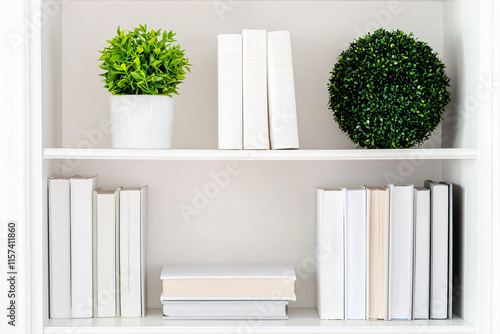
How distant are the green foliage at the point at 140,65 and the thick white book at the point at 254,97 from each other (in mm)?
146

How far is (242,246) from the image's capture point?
50.9 inches

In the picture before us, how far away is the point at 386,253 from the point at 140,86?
2.04 feet

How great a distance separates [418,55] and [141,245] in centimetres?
70

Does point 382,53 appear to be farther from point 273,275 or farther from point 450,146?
point 273,275

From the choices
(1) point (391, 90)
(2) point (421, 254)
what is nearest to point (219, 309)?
(2) point (421, 254)

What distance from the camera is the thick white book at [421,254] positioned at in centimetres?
115

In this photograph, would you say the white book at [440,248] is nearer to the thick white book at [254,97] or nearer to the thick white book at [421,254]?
the thick white book at [421,254]

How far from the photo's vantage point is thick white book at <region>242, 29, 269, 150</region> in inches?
43.1

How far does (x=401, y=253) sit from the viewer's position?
3.78ft

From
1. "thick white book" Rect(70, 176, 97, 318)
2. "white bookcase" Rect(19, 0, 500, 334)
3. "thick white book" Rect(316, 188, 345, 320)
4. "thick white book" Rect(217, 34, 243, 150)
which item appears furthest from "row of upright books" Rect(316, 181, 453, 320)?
"thick white book" Rect(70, 176, 97, 318)

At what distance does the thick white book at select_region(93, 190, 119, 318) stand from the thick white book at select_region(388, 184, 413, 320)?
0.59 metres

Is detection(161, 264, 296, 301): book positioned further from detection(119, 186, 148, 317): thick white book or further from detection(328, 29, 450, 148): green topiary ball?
detection(328, 29, 450, 148): green topiary ball

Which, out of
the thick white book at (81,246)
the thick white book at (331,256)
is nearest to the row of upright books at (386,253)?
the thick white book at (331,256)

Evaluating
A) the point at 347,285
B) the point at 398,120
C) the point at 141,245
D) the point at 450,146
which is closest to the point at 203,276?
the point at 141,245
